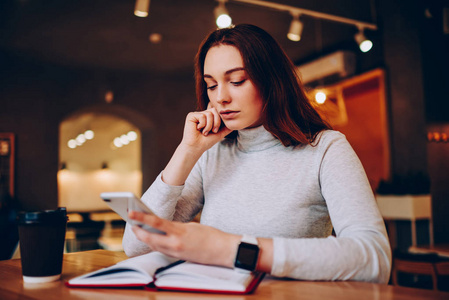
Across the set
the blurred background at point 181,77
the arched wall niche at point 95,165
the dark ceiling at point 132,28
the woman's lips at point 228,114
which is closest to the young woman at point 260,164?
the woman's lips at point 228,114

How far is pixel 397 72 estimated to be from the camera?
5.20 meters

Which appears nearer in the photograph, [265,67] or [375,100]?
[265,67]

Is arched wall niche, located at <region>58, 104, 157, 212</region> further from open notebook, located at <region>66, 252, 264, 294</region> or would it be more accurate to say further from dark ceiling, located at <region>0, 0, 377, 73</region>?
open notebook, located at <region>66, 252, 264, 294</region>

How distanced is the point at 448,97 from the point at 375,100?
4.80ft

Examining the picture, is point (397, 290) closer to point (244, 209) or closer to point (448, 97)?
point (244, 209)

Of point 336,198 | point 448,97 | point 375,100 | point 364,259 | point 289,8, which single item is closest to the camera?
point 364,259

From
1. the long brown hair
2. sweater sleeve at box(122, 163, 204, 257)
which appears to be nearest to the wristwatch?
sweater sleeve at box(122, 163, 204, 257)

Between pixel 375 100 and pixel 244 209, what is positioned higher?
pixel 375 100

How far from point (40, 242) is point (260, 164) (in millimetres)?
698

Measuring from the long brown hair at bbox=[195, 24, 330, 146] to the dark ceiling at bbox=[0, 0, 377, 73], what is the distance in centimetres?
339

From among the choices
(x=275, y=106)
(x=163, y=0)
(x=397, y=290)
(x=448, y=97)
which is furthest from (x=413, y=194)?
(x=397, y=290)

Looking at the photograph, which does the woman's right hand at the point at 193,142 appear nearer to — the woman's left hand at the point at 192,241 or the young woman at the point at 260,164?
the young woman at the point at 260,164

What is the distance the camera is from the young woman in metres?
1.07

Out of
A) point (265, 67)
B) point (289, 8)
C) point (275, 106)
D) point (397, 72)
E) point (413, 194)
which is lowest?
point (413, 194)
